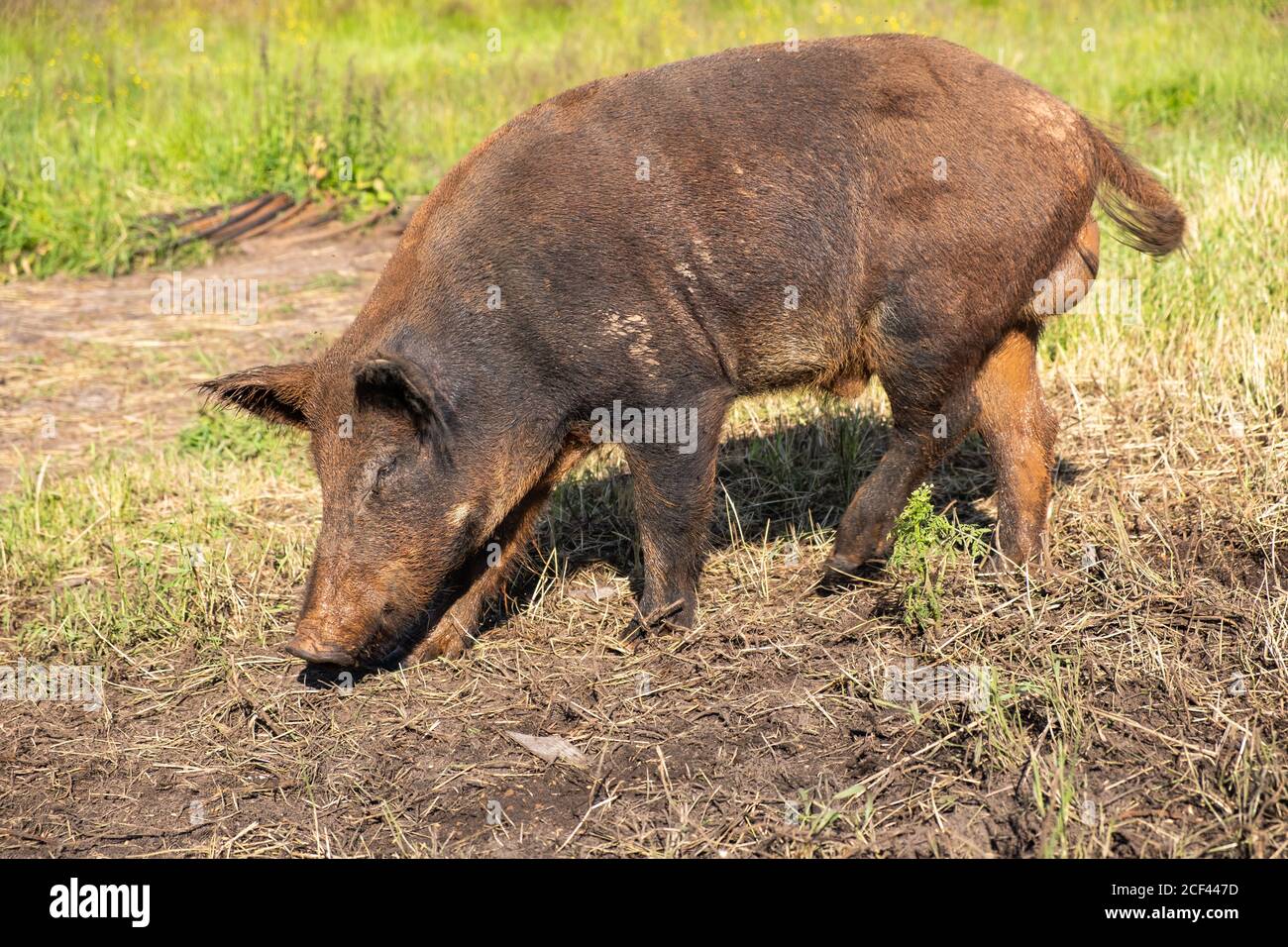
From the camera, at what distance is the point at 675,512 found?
4402 mm

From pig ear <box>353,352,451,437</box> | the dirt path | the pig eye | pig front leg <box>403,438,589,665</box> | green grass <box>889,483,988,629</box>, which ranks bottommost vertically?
the dirt path

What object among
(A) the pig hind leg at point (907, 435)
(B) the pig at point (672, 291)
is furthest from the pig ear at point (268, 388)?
(A) the pig hind leg at point (907, 435)

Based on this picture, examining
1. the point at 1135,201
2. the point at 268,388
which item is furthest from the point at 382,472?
the point at 1135,201

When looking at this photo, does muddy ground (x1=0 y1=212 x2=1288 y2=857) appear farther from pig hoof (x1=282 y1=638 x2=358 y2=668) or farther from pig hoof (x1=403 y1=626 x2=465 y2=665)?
pig hoof (x1=282 y1=638 x2=358 y2=668)

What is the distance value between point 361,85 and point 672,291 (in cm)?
758

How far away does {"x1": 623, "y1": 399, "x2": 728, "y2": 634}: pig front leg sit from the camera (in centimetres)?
432

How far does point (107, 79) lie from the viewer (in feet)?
34.4

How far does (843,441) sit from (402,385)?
2.24 m

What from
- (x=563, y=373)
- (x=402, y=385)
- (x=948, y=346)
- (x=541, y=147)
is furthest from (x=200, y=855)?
(x=948, y=346)

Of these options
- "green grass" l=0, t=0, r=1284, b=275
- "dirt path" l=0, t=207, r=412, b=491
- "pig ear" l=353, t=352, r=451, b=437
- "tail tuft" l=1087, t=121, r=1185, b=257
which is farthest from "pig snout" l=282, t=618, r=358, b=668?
"green grass" l=0, t=0, r=1284, b=275

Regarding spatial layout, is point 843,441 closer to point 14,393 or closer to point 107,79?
point 14,393

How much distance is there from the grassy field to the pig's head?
0.34 metres

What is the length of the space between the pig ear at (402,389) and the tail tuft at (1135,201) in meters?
2.41

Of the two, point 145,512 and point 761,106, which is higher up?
point 761,106
